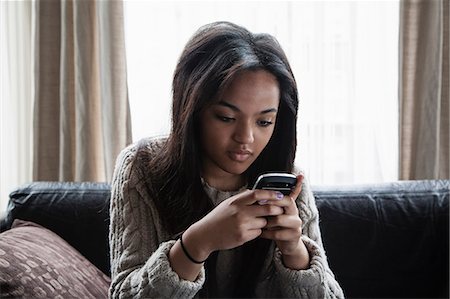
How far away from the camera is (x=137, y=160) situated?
159cm

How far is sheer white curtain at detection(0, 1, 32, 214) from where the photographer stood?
2.54 metres

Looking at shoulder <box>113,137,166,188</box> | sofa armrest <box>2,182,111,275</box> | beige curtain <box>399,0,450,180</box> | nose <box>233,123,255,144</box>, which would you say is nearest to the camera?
nose <box>233,123,255,144</box>

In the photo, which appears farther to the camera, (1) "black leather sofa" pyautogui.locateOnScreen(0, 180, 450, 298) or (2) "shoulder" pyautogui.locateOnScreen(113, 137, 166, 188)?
(1) "black leather sofa" pyautogui.locateOnScreen(0, 180, 450, 298)

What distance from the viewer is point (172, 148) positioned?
154cm

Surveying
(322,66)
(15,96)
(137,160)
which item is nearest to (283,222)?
(137,160)

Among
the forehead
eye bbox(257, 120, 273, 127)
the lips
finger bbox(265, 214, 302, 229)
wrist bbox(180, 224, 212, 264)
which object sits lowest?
wrist bbox(180, 224, 212, 264)

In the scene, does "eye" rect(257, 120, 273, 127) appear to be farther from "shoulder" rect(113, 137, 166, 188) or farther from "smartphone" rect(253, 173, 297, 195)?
"shoulder" rect(113, 137, 166, 188)

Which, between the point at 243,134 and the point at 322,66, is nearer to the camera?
the point at 243,134

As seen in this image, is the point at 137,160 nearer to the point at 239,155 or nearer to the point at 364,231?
the point at 239,155

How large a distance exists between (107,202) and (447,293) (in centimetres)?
105

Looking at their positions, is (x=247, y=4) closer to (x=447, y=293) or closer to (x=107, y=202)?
(x=107, y=202)

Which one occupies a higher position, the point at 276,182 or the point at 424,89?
the point at 424,89

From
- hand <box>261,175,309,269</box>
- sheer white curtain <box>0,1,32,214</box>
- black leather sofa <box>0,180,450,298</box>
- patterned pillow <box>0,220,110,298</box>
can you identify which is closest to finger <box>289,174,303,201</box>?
hand <box>261,175,309,269</box>

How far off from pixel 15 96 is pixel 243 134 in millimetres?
A: 1429
